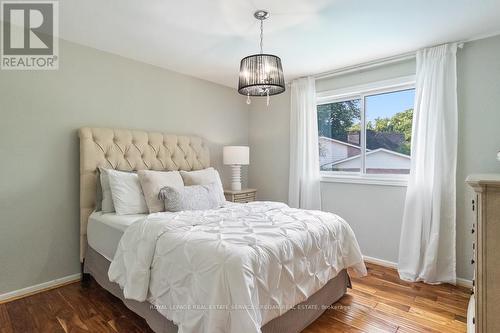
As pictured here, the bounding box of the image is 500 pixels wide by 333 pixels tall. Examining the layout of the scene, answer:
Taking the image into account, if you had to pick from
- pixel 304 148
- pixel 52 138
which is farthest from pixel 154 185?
pixel 304 148

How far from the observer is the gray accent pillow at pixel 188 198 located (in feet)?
7.32

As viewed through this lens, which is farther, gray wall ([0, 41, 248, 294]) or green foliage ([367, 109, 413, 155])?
green foliage ([367, 109, 413, 155])

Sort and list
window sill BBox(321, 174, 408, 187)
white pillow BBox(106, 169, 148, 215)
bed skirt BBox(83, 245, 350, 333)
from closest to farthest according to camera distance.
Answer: bed skirt BBox(83, 245, 350, 333) → white pillow BBox(106, 169, 148, 215) → window sill BBox(321, 174, 408, 187)

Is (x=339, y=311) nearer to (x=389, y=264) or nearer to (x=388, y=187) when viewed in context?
(x=389, y=264)

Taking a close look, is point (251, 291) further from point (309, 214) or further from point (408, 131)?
point (408, 131)

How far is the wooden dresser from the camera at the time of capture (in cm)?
125

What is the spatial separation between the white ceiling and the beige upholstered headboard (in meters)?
0.91

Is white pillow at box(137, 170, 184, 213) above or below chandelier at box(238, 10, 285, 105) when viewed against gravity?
below

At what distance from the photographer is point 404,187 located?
2.83 meters

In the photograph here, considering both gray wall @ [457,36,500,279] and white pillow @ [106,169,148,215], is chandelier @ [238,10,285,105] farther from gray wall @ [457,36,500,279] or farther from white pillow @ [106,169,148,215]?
gray wall @ [457,36,500,279]

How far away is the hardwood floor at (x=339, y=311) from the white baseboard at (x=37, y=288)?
0.24 feet

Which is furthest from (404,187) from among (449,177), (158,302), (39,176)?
(39,176)

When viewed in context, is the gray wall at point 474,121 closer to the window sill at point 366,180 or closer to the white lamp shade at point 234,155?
the window sill at point 366,180

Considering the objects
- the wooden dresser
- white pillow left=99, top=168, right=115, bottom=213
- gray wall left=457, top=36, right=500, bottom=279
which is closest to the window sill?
gray wall left=457, top=36, right=500, bottom=279
